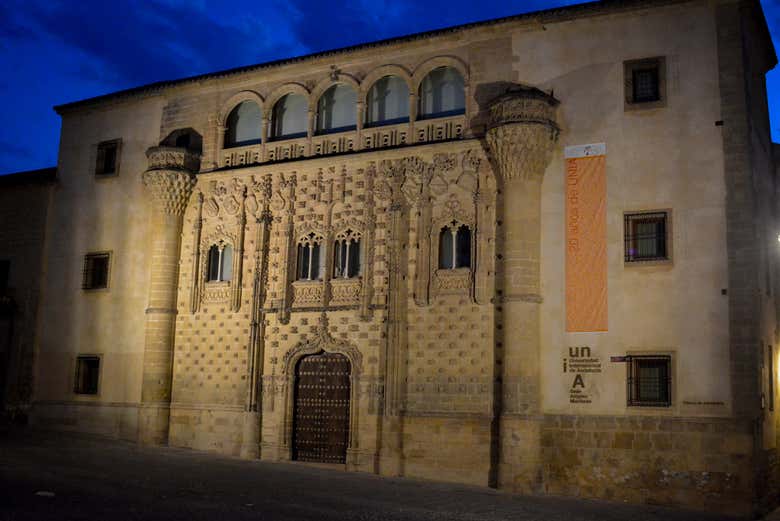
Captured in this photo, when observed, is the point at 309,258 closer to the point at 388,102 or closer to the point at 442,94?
the point at 388,102

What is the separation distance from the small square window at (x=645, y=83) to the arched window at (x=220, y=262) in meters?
10.6

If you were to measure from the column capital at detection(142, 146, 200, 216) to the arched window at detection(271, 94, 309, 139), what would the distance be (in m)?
2.39

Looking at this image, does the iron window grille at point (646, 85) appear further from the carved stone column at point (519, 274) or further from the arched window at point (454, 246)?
the arched window at point (454, 246)

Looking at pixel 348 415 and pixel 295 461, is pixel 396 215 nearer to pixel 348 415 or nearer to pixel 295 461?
pixel 348 415

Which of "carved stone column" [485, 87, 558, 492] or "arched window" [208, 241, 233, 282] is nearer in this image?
"carved stone column" [485, 87, 558, 492]

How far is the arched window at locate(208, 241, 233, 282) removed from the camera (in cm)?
2202

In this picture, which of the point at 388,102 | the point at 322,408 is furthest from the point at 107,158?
the point at 322,408

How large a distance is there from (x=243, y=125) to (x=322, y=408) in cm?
797

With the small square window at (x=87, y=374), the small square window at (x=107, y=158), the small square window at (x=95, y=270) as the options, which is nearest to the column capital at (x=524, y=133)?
the small square window at (x=107, y=158)

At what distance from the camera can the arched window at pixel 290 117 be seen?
21.9m

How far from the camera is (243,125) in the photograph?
22797mm

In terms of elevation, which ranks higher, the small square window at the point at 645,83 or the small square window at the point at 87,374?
the small square window at the point at 645,83

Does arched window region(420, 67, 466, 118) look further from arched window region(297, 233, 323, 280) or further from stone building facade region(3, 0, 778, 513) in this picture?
arched window region(297, 233, 323, 280)

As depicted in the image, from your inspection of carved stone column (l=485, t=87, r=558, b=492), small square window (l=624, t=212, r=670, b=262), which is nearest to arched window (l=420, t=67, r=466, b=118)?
carved stone column (l=485, t=87, r=558, b=492)
